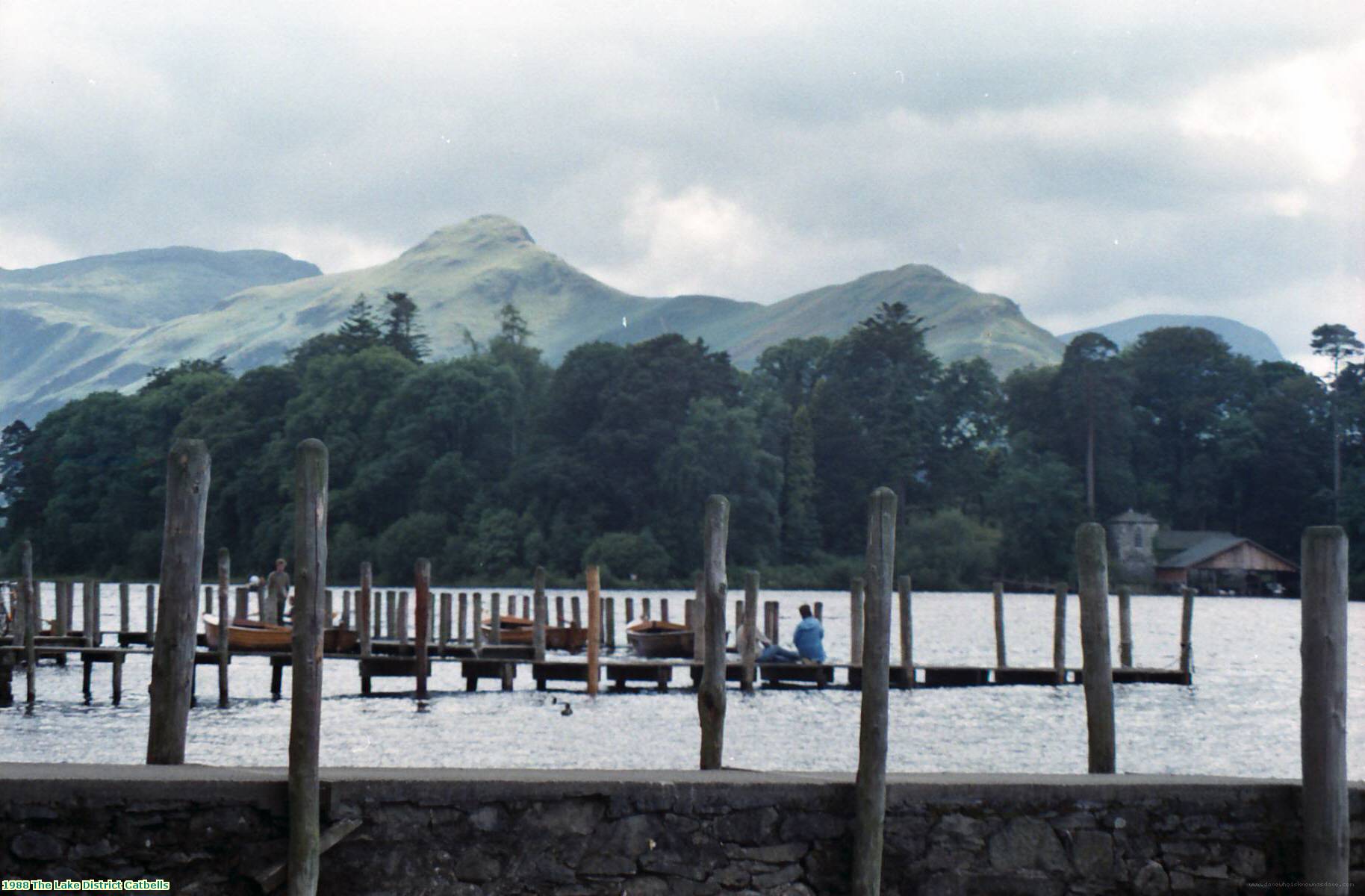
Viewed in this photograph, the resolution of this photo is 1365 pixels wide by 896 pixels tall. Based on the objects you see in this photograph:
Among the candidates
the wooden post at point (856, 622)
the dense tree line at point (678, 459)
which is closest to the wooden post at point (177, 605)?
the wooden post at point (856, 622)

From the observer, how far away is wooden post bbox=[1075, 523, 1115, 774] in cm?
1138

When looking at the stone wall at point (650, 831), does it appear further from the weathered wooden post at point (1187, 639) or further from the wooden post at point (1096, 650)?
the weathered wooden post at point (1187, 639)

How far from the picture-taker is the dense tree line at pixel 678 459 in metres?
93.2

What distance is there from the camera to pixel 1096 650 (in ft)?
38.3

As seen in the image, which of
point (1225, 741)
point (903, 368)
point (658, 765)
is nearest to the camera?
point (658, 765)

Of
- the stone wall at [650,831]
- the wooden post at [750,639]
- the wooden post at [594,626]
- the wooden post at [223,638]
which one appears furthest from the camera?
the wooden post at [750,639]

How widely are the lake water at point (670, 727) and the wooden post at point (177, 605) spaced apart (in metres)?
8.35

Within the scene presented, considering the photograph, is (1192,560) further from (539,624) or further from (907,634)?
(539,624)

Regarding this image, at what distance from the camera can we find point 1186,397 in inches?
4230

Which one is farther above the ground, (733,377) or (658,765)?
(733,377)

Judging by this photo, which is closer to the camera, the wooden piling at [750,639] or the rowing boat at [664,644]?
the wooden piling at [750,639]

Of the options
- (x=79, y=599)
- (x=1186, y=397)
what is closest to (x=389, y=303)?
(x=79, y=599)

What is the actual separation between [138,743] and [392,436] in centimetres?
7473

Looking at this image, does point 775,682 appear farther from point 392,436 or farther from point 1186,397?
point 1186,397
